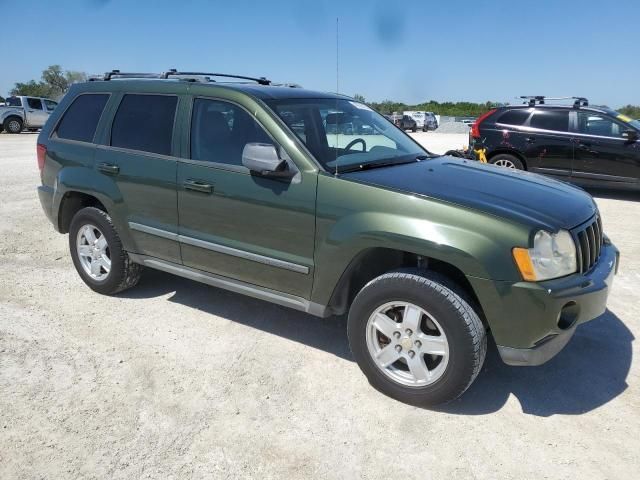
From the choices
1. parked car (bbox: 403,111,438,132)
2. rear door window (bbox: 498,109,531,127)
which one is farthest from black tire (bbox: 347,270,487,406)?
parked car (bbox: 403,111,438,132)

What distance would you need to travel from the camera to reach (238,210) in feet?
11.9

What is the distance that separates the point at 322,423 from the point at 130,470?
102 cm

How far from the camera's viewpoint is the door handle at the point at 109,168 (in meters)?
4.30

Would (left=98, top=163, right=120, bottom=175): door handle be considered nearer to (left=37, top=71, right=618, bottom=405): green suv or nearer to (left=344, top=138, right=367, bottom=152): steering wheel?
(left=37, top=71, right=618, bottom=405): green suv

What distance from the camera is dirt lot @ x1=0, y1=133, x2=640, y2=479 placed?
2.68 metres

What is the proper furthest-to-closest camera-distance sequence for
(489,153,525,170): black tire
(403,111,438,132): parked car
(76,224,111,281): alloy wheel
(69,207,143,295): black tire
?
(403,111,438,132): parked car
(489,153,525,170): black tire
(76,224,111,281): alloy wheel
(69,207,143,295): black tire

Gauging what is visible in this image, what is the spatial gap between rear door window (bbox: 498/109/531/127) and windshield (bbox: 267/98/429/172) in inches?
250

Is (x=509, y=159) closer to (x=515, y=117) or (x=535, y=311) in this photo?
(x=515, y=117)

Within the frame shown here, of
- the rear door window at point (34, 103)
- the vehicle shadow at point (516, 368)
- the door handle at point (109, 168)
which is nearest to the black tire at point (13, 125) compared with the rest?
the rear door window at point (34, 103)

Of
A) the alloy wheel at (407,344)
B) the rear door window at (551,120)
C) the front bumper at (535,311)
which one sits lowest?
the alloy wheel at (407,344)

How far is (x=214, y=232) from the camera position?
3811 millimetres

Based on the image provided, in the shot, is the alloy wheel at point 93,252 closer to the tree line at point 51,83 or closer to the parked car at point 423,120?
the parked car at point 423,120

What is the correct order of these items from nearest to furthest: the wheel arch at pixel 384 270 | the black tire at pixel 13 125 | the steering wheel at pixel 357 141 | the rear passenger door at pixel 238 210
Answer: the wheel arch at pixel 384 270 → the rear passenger door at pixel 238 210 → the steering wheel at pixel 357 141 → the black tire at pixel 13 125

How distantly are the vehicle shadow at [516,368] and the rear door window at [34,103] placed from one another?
24.6m
